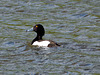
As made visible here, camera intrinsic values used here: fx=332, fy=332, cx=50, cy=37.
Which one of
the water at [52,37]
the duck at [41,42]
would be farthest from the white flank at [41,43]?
the water at [52,37]

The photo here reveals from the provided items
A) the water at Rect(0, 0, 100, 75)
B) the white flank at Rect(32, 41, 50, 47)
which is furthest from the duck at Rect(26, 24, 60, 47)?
the water at Rect(0, 0, 100, 75)

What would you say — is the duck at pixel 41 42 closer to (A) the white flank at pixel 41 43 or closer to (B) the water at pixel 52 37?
(A) the white flank at pixel 41 43

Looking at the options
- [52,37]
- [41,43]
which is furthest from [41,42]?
[52,37]

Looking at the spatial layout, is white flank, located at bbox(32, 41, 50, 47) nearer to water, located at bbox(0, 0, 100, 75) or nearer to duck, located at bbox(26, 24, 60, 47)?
duck, located at bbox(26, 24, 60, 47)

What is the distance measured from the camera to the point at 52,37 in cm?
1573

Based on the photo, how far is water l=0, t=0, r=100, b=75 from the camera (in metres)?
10.8

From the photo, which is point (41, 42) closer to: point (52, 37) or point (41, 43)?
point (41, 43)

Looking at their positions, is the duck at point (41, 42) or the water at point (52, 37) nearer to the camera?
the water at point (52, 37)

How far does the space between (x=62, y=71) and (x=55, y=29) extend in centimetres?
691

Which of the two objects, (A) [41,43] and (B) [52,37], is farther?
(B) [52,37]

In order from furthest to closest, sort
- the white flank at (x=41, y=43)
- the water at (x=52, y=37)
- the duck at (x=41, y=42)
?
the white flank at (x=41, y=43) < the duck at (x=41, y=42) < the water at (x=52, y=37)

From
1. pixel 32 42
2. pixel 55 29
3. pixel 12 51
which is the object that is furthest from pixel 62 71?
pixel 55 29

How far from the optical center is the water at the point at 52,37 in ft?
35.4

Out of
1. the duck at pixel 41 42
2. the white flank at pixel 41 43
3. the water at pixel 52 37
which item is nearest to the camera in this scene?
the water at pixel 52 37
